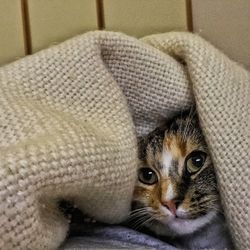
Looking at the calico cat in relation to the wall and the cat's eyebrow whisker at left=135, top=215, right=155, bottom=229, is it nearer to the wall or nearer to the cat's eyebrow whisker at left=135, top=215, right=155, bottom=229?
the cat's eyebrow whisker at left=135, top=215, right=155, bottom=229

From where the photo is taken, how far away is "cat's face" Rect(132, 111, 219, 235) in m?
0.68

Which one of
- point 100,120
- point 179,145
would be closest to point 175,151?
point 179,145

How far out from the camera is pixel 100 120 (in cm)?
61

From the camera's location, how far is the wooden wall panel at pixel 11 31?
79 cm

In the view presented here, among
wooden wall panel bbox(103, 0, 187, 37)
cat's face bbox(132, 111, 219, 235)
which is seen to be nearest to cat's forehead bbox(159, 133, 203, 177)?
cat's face bbox(132, 111, 219, 235)

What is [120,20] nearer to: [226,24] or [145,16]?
[145,16]

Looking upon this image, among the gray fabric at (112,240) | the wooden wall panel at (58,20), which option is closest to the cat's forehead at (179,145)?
the gray fabric at (112,240)

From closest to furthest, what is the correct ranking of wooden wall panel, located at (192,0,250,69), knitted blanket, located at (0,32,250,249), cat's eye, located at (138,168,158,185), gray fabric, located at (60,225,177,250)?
knitted blanket, located at (0,32,250,249) → gray fabric, located at (60,225,177,250) → cat's eye, located at (138,168,158,185) → wooden wall panel, located at (192,0,250,69)

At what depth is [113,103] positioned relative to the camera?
63cm

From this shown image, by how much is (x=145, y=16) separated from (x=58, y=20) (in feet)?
0.48

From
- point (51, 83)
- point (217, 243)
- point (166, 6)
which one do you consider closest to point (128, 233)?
point (217, 243)

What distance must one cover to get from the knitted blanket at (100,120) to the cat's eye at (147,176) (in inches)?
2.3

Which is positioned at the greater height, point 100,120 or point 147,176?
point 100,120

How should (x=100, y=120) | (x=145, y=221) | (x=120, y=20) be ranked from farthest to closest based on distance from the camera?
(x=120, y=20), (x=145, y=221), (x=100, y=120)
